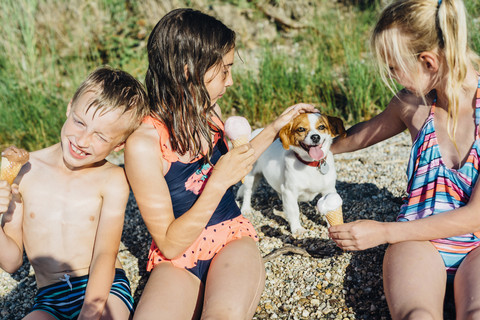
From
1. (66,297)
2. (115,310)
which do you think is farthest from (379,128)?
(66,297)

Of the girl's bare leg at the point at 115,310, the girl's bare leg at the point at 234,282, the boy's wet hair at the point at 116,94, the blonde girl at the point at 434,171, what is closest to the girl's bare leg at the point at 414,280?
the blonde girl at the point at 434,171

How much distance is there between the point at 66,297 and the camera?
2260 mm

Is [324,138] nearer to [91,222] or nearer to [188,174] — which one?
[188,174]

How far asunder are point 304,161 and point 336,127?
0.33 m

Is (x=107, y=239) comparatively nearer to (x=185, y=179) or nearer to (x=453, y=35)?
(x=185, y=179)

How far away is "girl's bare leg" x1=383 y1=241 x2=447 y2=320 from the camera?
189 cm

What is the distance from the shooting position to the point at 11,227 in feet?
7.49

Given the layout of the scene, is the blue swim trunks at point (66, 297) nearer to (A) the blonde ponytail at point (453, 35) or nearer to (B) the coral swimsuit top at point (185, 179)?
(B) the coral swimsuit top at point (185, 179)

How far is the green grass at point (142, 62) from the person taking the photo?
5.01 m

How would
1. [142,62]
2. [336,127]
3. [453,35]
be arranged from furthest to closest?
[142,62], [336,127], [453,35]

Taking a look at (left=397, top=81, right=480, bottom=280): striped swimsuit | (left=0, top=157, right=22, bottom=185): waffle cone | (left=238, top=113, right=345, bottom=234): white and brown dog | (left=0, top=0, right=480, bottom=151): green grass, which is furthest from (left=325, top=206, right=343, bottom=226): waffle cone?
(left=0, top=0, right=480, bottom=151): green grass

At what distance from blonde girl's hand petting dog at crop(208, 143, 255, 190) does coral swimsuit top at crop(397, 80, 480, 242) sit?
2.88 feet

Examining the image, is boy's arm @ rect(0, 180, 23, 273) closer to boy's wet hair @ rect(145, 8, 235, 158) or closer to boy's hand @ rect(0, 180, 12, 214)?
boy's hand @ rect(0, 180, 12, 214)

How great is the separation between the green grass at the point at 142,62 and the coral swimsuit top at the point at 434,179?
215cm
